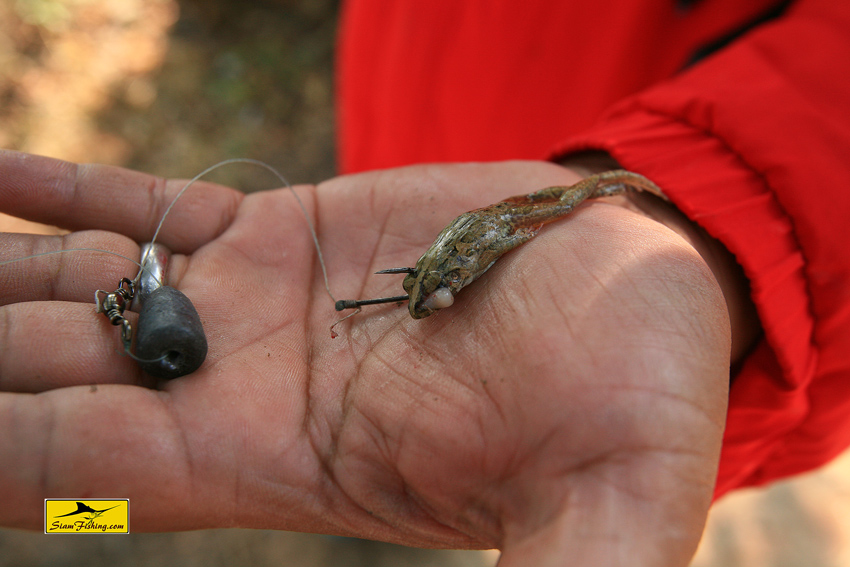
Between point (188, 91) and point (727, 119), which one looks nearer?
point (727, 119)

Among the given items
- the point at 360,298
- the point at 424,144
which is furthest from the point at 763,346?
the point at 424,144

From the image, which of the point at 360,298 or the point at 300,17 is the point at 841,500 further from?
the point at 300,17

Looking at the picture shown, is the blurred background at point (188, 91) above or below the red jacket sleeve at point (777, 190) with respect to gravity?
below

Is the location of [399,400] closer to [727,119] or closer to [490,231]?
[490,231]

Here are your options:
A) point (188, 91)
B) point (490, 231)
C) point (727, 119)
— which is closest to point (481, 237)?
point (490, 231)

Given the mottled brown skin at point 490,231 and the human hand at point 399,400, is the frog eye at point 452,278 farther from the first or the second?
the human hand at point 399,400

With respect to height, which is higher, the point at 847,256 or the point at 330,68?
the point at 847,256

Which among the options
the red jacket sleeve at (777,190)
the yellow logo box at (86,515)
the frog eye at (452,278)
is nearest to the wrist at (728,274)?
the red jacket sleeve at (777,190)
